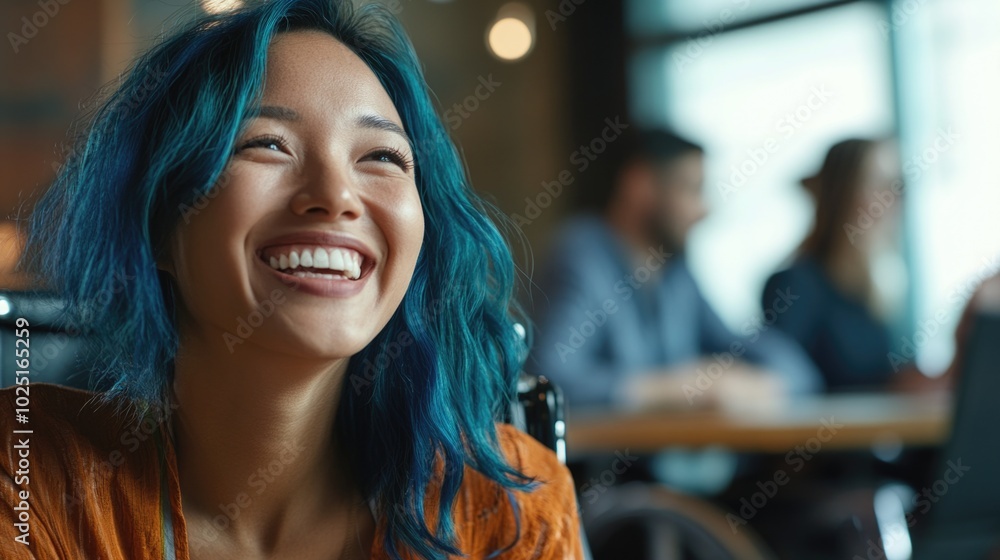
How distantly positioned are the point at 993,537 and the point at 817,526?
989 millimetres

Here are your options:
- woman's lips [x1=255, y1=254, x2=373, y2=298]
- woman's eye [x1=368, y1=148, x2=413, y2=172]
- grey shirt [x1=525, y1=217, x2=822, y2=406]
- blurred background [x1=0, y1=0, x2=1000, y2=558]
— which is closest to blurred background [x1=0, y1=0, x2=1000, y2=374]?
blurred background [x1=0, y1=0, x2=1000, y2=558]

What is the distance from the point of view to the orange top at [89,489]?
0.81 m

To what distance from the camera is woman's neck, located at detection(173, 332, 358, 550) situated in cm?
85

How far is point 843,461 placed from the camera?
298 centimetres

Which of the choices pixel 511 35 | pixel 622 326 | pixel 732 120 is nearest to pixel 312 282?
pixel 622 326

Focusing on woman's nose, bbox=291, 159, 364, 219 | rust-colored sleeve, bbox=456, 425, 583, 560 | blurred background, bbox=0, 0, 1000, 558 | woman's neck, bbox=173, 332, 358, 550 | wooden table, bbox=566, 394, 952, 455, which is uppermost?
blurred background, bbox=0, 0, 1000, 558

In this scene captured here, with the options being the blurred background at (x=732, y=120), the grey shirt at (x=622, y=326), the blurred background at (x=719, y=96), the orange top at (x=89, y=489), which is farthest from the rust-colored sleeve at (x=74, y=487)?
the blurred background at (x=719, y=96)

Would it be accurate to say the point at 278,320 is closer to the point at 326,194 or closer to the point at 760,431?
the point at 326,194

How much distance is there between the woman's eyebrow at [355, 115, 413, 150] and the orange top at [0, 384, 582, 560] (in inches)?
13.0

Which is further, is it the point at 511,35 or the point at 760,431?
the point at 511,35

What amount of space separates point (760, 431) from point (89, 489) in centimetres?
202

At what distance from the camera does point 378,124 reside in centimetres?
85

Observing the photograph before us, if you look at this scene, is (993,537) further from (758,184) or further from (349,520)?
(758,184)

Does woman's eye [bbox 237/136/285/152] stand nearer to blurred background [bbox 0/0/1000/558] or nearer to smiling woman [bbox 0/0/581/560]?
smiling woman [bbox 0/0/581/560]
